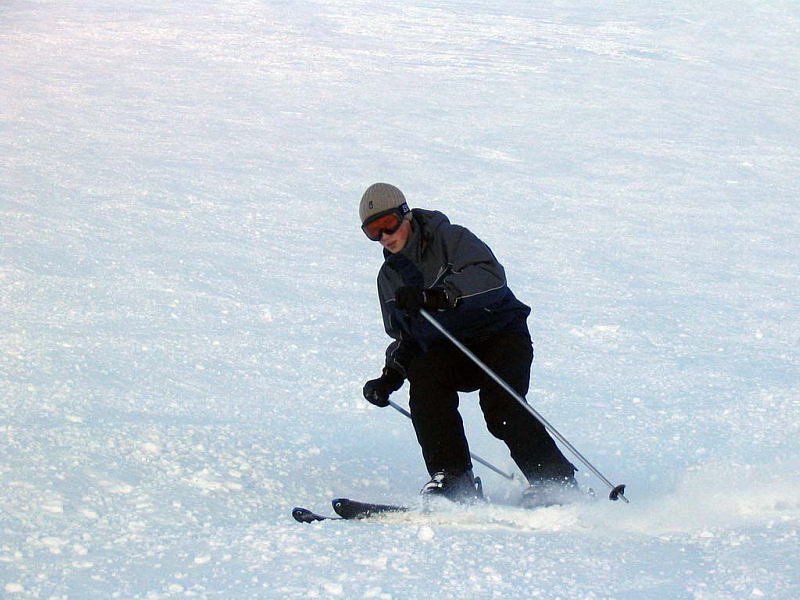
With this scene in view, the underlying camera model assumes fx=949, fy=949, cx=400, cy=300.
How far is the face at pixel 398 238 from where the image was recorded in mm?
3555

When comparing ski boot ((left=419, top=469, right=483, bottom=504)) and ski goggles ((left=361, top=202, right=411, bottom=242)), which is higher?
ski goggles ((left=361, top=202, right=411, bottom=242))

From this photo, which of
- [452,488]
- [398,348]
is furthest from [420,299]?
[452,488]

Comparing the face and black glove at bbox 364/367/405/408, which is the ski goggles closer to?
the face

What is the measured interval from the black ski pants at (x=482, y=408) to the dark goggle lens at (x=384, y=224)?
521 mm

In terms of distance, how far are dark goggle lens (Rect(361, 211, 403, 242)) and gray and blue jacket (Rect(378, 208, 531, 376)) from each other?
10 centimetres

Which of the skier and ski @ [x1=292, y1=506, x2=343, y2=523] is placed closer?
ski @ [x1=292, y1=506, x2=343, y2=523]

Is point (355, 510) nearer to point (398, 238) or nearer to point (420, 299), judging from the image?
point (420, 299)

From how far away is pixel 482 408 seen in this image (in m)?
3.71

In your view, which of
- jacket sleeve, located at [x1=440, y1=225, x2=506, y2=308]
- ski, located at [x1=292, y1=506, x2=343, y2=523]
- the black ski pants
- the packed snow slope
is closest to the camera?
the packed snow slope

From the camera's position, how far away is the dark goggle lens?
3.51 m

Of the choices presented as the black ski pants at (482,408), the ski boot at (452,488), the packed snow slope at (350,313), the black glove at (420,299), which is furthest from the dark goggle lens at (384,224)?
the packed snow slope at (350,313)

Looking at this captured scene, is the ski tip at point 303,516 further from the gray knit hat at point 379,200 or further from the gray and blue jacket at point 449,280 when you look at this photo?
the gray knit hat at point 379,200

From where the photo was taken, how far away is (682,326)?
6336 mm

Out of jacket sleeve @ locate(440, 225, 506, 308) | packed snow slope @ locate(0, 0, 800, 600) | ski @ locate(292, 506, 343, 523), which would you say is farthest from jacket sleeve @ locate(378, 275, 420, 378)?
ski @ locate(292, 506, 343, 523)
